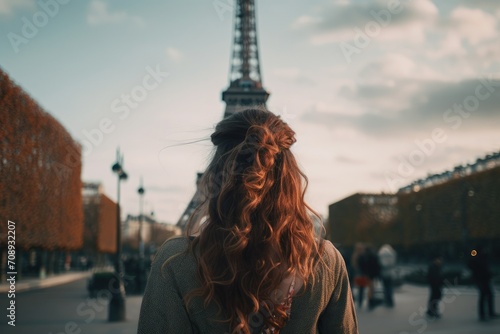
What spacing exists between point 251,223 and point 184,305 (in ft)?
1.21

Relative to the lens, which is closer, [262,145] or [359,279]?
[262,145]

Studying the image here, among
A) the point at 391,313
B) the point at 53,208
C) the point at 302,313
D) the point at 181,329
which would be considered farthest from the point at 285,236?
the point at 53,208

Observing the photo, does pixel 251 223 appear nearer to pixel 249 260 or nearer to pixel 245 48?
pixel 249 260

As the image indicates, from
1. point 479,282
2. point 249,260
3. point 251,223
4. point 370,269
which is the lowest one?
point 479,282

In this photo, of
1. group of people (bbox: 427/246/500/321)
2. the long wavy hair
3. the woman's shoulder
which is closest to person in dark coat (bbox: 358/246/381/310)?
group of people (bbox: 427/246/500/321)

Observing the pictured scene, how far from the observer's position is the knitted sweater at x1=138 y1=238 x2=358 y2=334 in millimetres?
2121

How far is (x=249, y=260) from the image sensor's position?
2.16m

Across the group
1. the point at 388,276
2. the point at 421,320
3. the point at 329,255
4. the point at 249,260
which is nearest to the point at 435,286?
the point at 421,320

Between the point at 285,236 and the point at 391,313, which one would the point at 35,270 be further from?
the point at 285,236

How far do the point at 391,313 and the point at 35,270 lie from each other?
4282cm

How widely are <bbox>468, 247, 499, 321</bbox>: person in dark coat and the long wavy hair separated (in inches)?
530

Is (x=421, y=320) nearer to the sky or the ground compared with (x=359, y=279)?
nearer to the ground

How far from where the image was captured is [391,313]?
658 inches

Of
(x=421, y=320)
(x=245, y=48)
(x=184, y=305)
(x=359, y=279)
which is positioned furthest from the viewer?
(x=245, y=48)
